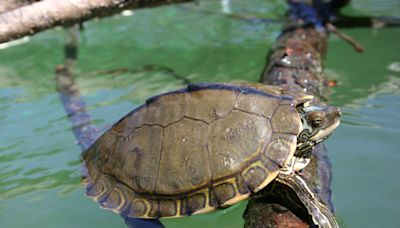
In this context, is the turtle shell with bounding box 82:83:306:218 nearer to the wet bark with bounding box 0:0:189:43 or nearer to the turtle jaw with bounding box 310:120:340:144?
the turtle jaw with bounding box 310:120:340:144

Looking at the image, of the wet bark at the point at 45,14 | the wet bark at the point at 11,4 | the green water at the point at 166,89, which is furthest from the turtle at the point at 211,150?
the wet bark at the point at 11,4

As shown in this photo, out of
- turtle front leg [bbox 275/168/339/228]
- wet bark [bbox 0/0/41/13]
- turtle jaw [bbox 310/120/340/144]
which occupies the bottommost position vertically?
turtle front leg [bbox 275/168/339/228]

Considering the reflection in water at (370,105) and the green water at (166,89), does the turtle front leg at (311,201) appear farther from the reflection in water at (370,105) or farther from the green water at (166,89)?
the reflection in water at (370,105)

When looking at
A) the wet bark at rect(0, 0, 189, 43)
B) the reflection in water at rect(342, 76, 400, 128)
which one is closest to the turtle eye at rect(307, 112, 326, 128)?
the reflection in water at rect(342, 76, 400, 128)

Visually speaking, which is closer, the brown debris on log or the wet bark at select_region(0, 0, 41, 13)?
the brown debris on log

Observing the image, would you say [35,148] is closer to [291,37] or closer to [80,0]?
[80,0]

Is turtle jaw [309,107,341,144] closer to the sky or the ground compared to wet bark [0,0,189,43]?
closer to the ground

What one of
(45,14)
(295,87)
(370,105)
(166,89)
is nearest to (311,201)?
(295,87)
